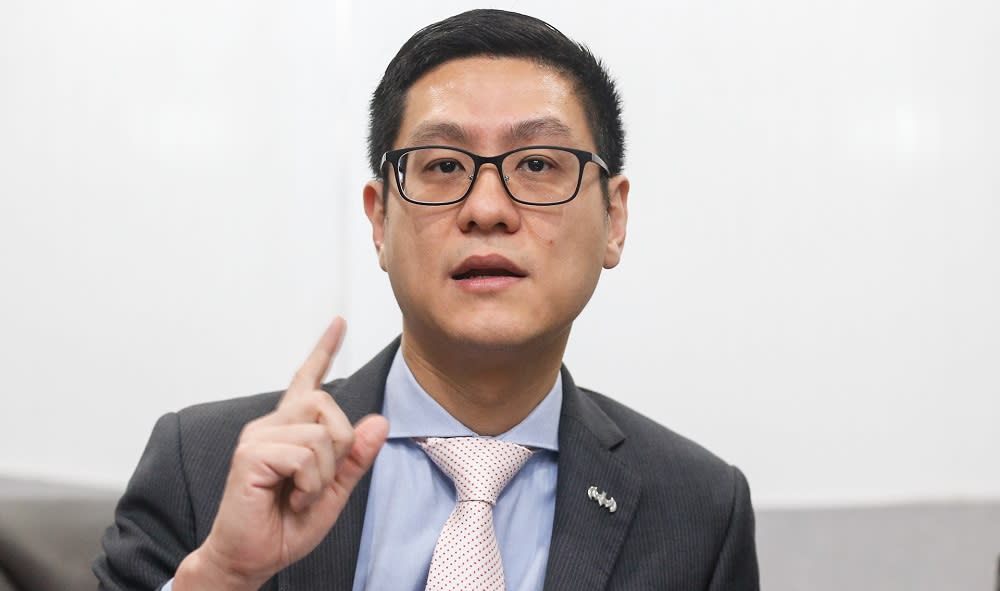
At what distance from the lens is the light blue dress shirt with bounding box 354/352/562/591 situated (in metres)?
1.44

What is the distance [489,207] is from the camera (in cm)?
142

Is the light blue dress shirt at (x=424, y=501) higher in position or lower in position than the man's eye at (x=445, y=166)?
lower

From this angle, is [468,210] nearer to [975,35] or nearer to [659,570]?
[659,570]

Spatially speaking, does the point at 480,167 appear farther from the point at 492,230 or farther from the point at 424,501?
the point at 424,501

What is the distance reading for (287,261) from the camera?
2309mm

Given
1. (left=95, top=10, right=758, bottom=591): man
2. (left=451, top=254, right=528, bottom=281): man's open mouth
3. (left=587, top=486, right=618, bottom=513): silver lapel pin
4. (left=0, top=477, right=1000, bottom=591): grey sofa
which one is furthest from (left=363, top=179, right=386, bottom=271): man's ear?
(left=0, top=477, right=1000, bottom=591): grey sofa

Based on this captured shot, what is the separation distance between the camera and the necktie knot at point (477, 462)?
145cm

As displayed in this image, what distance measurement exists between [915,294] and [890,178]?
0.26 m

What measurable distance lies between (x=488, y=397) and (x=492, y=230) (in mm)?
272

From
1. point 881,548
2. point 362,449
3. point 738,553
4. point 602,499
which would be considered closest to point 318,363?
point 362,449

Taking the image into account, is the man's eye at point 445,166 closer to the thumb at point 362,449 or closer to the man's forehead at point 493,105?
the man's forehead at point 493,105

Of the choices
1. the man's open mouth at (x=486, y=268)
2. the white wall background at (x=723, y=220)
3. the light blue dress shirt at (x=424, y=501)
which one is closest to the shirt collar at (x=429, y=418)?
the light blue dress shirt at (x=424, y=501)

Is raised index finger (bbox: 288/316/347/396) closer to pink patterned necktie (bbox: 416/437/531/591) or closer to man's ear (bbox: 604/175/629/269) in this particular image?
pink patterned necktie (bbox: 416/437/531/591)

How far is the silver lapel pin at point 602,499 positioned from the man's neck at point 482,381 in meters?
0.16
